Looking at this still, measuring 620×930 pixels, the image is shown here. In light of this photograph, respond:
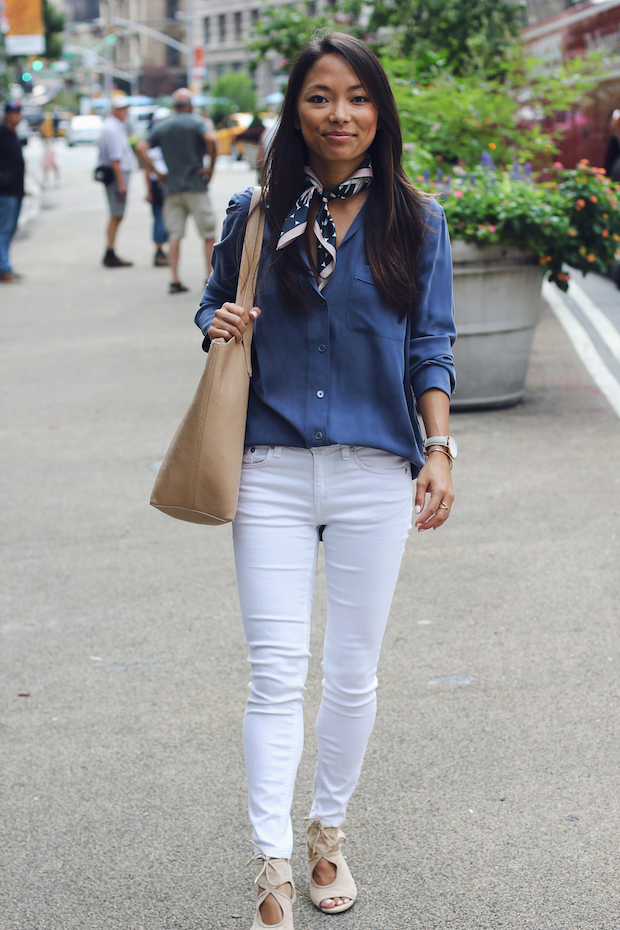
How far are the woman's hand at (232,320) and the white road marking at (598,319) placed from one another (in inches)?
257

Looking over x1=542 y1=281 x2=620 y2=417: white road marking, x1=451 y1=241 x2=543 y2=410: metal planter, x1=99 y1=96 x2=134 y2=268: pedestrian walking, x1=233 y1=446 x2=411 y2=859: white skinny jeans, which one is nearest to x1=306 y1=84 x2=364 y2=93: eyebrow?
x1=233 y1=446 x2=411 y2=859: white skinny jeans

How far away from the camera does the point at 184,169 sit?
11578 millimetres

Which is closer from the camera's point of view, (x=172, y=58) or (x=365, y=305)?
(x=365, y=305)

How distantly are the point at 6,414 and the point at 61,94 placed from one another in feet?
378

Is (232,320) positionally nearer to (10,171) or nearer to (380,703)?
(380,703)

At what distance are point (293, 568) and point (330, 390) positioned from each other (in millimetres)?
399

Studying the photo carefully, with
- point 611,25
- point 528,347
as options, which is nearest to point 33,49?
point 611,25

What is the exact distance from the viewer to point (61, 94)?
374 ft

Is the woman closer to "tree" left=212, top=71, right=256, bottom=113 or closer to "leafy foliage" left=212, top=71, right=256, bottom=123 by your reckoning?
"leafy foliage" left=212, top=71, right=256, bottom=123

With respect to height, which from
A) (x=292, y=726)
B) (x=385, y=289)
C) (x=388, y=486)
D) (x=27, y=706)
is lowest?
(x=27, y=706)

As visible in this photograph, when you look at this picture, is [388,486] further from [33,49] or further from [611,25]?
[33,49]

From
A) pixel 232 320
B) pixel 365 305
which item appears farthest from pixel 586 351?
pixel 232 320

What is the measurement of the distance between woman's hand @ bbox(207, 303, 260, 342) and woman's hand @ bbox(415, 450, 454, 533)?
499mm

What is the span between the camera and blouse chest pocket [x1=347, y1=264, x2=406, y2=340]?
2396 millimetres
